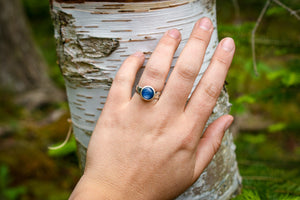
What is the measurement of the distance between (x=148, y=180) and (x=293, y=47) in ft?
5.30

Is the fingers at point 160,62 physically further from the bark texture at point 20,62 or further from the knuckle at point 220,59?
the bark texture at point 20,62

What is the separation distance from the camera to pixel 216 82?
905mm

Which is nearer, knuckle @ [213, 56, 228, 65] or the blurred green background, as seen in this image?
knuckle @ [213, 56, 228, 65]

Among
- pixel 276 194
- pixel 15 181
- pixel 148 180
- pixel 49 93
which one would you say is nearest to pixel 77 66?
pixel 148 180

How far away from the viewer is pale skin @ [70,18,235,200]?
2.76 ft

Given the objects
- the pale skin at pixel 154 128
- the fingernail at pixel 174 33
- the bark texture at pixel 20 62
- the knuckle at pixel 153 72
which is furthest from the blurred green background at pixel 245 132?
the knuckle at pixel 153 72

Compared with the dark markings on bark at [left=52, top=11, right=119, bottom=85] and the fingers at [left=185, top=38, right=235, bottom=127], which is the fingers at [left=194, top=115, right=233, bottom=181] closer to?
the fingers at [left=185, top=38, right=235, bottom=127]

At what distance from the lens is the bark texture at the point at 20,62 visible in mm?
4434

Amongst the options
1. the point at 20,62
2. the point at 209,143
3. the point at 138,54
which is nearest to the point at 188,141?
the point at 209,143

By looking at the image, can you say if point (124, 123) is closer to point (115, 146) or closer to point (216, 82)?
point (115, 146)

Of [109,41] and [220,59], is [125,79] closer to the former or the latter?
[109,41]

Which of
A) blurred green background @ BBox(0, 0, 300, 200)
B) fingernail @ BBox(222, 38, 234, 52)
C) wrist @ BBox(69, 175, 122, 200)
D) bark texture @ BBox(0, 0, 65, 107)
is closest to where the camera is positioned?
wrist @ BBox(69, 175, 122, 200)

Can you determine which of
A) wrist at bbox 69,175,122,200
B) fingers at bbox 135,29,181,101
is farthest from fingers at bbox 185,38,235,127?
wrist at bbox 69,175,122,200

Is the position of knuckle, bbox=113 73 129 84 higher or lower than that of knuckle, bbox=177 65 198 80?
lower
